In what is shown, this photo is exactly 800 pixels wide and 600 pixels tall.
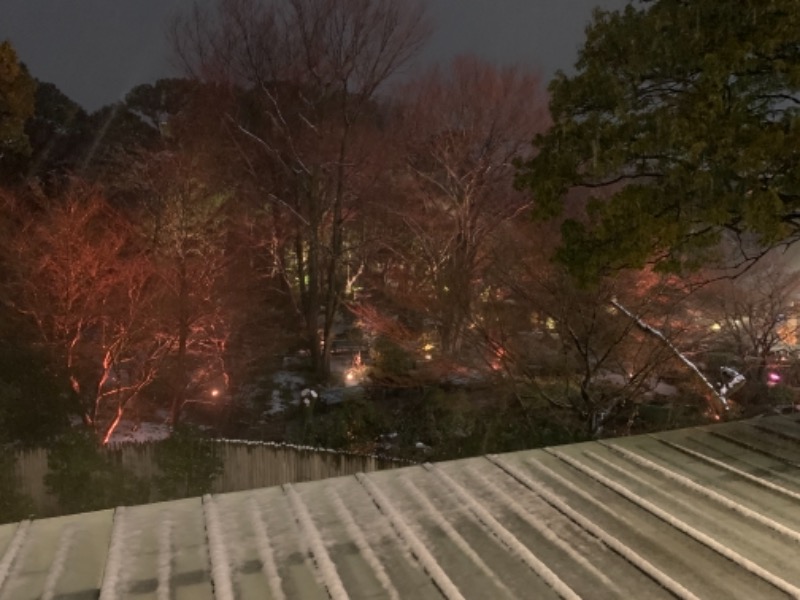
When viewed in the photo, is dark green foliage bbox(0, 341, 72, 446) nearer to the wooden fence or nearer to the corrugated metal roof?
the wooden fence

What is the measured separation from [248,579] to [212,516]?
2.87ft

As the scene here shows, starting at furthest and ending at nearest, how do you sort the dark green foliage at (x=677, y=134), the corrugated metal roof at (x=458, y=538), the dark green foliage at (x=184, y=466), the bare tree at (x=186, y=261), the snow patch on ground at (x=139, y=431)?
the bare tree at (x=186, y=261) < the snow patch on ground at (x=139, y=431) < the dark green foliage at (x=184, y=466) < the dark green foliage at (x=677, y=134) < the corrugated metal roof at (x=458, y=538)

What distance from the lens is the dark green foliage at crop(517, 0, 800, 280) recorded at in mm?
5379

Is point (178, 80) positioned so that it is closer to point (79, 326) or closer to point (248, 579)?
point (79, 326)

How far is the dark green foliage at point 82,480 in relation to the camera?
945 centimetres

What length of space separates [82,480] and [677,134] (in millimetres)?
9028

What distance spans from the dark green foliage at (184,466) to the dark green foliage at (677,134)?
7.03 metres

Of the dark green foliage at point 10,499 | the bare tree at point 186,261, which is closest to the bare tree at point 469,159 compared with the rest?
the bare tree at point 186,261

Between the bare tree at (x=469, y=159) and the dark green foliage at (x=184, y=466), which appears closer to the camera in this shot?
the dark green foliage at (x=184, y=466)

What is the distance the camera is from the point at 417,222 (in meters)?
20.4

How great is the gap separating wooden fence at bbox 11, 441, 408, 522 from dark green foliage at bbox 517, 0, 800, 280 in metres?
5.80

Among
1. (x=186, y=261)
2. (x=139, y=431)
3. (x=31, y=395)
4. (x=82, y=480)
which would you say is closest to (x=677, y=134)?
(x=82, y=480)

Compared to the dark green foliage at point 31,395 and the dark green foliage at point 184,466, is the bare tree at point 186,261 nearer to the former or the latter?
the dark green foliage at point 31,395

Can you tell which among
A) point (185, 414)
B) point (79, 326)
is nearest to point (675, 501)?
point (79, 326)
